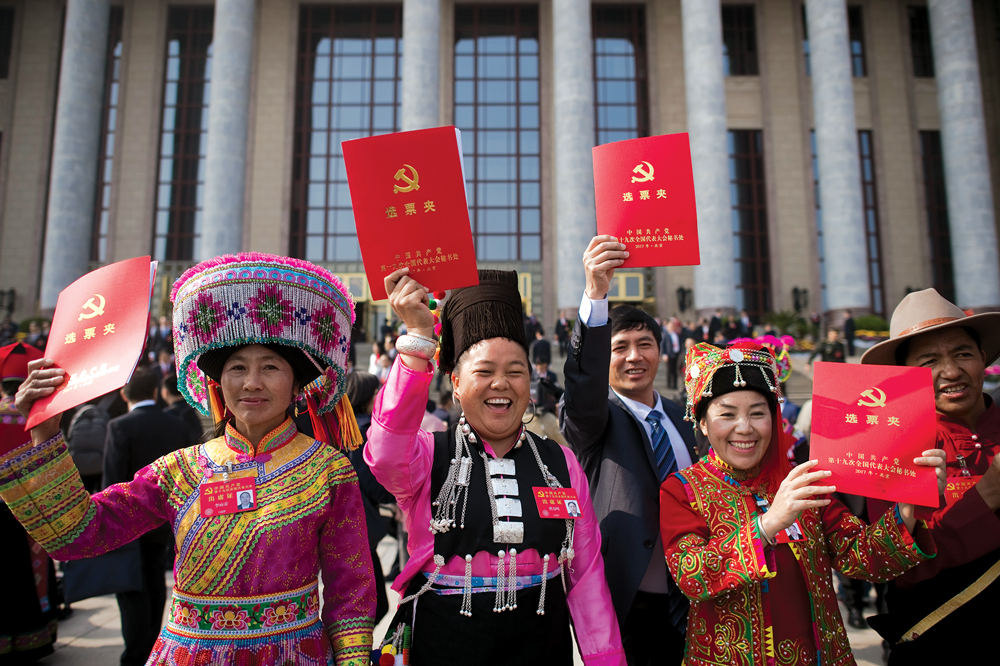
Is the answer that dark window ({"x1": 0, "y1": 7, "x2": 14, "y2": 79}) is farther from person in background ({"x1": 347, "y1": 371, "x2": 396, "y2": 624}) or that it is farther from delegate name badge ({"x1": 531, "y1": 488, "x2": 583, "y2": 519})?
delegate name badge ({"x1": 531, "y1": 488, "x2": 583, "y2": 519})

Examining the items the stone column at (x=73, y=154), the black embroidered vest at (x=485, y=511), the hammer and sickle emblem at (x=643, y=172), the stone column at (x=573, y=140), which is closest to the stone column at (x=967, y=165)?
the stone column at (x=573, y=140)

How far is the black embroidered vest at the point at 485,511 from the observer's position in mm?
1972

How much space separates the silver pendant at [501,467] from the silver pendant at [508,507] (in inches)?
3.3

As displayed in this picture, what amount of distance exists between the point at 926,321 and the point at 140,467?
4.50 metres

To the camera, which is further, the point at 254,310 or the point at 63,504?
the point at 254,310

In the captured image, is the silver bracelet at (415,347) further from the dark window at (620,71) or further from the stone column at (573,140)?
the dark window at (620,71)

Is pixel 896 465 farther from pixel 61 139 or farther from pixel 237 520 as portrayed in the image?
pixel 61 139

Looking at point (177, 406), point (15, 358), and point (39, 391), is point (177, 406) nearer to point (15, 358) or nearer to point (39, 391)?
point (15, 358)

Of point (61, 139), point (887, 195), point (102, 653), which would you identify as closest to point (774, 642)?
point (102, 653)

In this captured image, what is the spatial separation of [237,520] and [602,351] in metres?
1.41

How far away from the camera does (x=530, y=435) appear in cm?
225

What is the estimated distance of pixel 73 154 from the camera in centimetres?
2164

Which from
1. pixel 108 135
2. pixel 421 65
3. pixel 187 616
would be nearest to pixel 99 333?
pixel 187 616

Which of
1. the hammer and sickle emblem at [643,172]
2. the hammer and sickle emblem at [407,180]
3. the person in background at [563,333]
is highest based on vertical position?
the person in background at [563,333]
